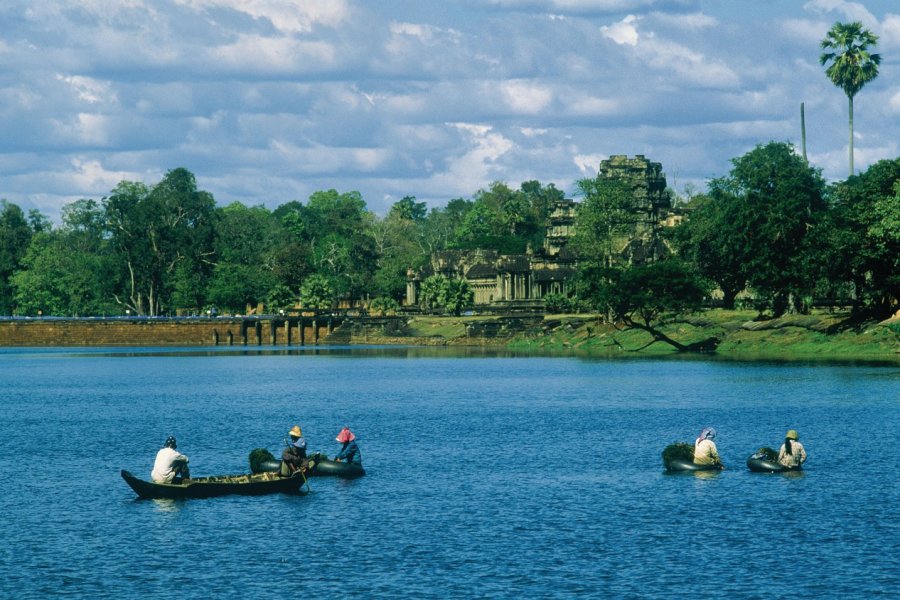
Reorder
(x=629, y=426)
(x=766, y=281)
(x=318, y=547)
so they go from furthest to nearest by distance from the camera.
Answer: (x=766, y=281) → (x=629, y=426) → (x=318, y=547)

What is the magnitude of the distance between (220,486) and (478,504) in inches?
383

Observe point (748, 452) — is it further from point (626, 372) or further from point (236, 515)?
point (626, 372)

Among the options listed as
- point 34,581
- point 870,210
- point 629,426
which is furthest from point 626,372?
point 34,581

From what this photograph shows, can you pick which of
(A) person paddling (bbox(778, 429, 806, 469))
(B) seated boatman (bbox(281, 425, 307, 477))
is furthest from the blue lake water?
(A) person paddling (bbox(778, 429, 806, 469))

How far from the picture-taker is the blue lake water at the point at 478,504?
3941 centimetres

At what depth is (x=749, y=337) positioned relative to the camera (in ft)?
499

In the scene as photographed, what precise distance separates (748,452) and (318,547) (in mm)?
27796

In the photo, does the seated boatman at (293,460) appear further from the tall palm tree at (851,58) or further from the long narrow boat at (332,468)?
the tall palm tree at (851,58)

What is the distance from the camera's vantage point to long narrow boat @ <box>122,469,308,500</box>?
2030 inches

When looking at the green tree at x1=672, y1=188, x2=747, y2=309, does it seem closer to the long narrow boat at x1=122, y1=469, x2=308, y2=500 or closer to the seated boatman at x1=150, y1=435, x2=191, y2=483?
the long narrow boat at x1=122, y1=469, x2=308, y2=500

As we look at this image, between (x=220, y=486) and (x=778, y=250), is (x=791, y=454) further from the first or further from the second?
(x=778, y=250)

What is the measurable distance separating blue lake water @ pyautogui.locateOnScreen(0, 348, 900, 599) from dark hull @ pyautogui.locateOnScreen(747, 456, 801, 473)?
1.22 meters

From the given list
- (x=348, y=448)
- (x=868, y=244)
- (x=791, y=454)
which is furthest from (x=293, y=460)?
(x=868, y=244)

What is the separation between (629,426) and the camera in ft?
257
